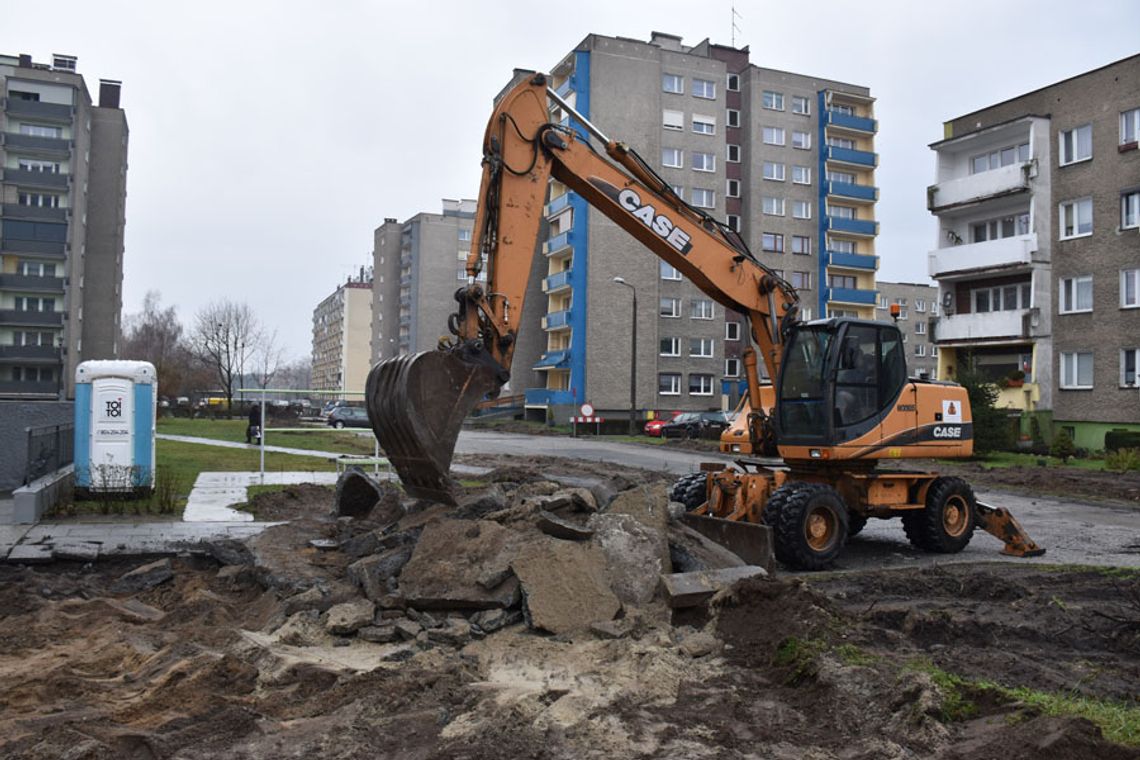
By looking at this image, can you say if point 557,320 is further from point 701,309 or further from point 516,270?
point 516,270

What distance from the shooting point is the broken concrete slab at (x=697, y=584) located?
7.61m

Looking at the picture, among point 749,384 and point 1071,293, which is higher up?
point 1071,293

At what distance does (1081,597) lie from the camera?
8969mm

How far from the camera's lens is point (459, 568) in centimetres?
788

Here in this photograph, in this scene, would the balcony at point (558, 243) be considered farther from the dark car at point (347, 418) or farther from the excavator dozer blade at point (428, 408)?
the excavator dozer blade at point (428, 408)

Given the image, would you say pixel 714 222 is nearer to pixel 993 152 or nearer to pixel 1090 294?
pixel 1090 294

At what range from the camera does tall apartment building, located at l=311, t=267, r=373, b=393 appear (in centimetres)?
13512

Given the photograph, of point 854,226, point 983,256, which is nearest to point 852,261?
point 854,226

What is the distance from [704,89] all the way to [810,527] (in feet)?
166

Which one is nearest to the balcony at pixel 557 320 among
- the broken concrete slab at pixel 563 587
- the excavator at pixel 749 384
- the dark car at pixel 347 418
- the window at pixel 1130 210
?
the dark car at pixel 347 418

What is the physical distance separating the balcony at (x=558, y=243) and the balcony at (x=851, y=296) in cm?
1745

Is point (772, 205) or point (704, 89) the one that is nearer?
point (704, 89)

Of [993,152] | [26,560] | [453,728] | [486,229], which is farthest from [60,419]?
[993,152]

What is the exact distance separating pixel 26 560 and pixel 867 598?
28.6 feet
